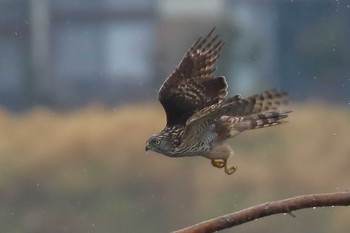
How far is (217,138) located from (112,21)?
0.50 metres

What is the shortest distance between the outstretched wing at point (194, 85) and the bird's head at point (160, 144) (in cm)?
2

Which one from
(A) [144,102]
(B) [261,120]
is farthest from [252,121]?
(A) [144,102]

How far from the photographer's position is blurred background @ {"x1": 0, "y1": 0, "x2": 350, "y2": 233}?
124cm

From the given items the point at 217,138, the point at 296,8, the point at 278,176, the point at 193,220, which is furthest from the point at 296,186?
the point at 217,138

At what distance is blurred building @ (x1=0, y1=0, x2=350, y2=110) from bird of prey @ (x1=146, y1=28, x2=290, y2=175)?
18.4 inches

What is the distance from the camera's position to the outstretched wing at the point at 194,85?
28.4 inches

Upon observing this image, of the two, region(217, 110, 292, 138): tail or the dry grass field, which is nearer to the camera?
region(217, 110, 292, 138): tail

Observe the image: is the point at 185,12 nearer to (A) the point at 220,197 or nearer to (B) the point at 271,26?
(B) the point at 271,26

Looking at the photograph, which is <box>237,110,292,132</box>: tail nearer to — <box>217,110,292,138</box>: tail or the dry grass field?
<box>217,110,292,138</box>: tail

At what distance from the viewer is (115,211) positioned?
1342 mm

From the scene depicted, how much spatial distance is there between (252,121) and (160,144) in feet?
0.32

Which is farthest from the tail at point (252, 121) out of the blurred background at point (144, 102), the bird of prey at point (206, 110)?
the blurred background at point (144, 102)

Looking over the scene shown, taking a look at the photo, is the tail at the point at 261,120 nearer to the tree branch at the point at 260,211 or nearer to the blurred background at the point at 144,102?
the tree branch at the point at 260,211

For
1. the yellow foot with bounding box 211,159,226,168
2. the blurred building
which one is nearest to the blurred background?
the blurred building
